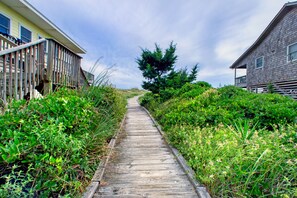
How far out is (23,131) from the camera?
2.25 m

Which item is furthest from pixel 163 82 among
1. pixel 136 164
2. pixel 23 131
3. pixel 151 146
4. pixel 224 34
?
pixel 23 131

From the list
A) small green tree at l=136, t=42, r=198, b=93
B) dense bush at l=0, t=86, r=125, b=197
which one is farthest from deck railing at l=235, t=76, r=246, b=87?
dense bush at l=0, t=86, r=125, b=197

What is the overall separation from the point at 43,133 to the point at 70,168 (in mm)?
576

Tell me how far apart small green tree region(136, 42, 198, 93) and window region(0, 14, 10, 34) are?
924cm

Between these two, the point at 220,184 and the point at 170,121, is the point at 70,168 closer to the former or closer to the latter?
the point at 220,184

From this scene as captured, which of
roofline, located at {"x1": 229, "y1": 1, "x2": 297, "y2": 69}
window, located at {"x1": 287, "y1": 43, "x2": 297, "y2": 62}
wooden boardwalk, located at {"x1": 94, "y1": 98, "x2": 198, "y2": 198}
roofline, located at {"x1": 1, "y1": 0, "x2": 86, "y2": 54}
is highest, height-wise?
roofline, located at {"x1": 229, "y1": 1, "x2": 297, "y2": 69}

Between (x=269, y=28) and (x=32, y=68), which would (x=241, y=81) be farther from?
(x=32, y=68)

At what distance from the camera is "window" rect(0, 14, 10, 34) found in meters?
7.20

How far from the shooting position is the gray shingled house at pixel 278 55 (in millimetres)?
10577

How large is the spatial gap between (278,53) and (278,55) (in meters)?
0.15

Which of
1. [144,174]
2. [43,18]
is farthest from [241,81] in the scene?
[144,174]

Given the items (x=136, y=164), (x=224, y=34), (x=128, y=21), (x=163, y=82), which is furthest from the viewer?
(x=163, y=82)

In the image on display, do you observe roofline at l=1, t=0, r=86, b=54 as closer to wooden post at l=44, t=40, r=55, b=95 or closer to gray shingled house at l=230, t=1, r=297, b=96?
wooden post at l=44, t=40, r=55, b=95

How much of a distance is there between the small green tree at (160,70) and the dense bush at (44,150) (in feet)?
38.2
